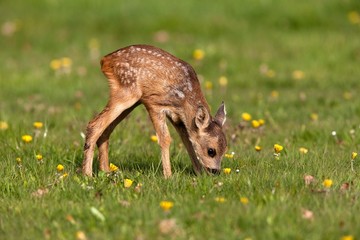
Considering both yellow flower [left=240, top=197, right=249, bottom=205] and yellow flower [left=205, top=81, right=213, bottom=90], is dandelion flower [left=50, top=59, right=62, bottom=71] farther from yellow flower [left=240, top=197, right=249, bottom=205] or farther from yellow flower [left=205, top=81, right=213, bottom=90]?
yellow flower [left=240, top=197, right=249, bottom=205]

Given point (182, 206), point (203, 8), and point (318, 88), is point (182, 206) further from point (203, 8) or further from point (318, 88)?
point (203, 8)

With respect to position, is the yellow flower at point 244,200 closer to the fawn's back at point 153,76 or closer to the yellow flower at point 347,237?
the yellow flower at point 347,237

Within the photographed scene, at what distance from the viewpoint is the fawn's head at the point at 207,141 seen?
Answer: 24.9 feet

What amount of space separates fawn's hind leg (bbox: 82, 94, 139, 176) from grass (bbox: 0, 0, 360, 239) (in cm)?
24

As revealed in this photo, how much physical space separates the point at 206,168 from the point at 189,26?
960cm

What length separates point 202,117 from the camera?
7.56 meters

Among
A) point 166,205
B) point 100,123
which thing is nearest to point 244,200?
point 166,205

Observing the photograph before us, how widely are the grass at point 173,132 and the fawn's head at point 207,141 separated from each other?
0.24 m

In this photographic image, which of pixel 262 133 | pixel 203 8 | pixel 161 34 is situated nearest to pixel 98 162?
pixel 262 133

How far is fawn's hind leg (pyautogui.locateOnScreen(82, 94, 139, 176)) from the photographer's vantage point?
24.6ft

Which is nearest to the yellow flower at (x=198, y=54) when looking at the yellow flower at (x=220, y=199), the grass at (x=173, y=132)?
the grass at (x=173, y=132)

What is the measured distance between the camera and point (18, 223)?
19.2 feet

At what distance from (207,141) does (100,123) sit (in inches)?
40.4

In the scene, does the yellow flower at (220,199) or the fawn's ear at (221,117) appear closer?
the yellow flower at (220,199)
